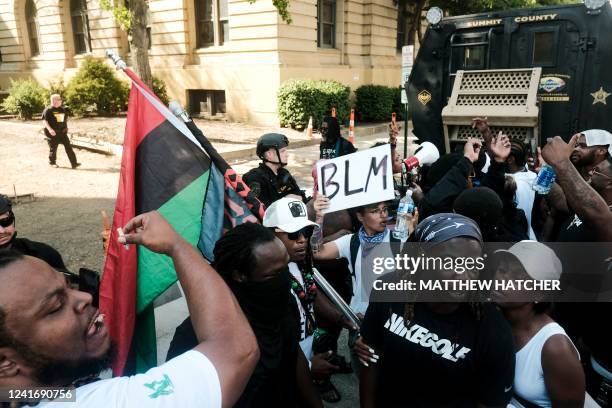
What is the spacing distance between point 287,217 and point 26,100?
65.2 feet

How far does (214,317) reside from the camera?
1.28 m

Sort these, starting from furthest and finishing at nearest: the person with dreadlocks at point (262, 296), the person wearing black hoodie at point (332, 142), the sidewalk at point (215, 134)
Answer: the sidewalk at point (215, 134), the person wearing black hoodie at point (332, 142), the person with dreadlocks at point (262, 296)

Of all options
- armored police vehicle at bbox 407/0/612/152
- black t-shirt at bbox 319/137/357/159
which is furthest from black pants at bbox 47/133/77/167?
armored police vehicle at bbox 407/0/612/152

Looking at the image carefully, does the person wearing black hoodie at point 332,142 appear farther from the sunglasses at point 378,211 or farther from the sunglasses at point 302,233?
the sunglasses at point 302,233

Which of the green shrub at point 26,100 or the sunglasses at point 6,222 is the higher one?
the green shrub at point 26,100

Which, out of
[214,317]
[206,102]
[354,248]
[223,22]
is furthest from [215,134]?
[214,317]

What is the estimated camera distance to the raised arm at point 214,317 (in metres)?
1.23

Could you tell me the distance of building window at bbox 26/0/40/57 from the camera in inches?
997

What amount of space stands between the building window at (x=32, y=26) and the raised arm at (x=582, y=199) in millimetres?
30018

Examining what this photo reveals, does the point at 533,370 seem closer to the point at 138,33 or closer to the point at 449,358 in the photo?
the point at 449,358

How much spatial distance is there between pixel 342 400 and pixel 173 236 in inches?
94.6

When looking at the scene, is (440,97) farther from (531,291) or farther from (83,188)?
(83,188)

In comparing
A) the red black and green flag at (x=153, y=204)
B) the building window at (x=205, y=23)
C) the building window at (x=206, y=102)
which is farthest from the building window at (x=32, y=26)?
the red black and green flag at (x=153, y=204)

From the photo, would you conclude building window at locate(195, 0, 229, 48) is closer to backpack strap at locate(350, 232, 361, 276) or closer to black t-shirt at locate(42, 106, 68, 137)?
black t-shirt at locate(42, 106, 68, 137)
